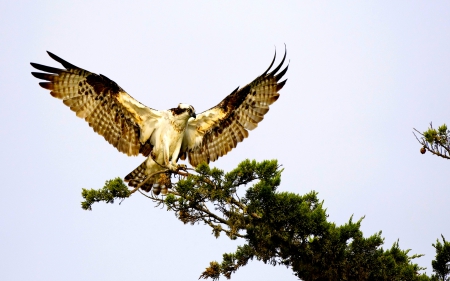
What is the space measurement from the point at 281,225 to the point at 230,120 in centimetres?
345

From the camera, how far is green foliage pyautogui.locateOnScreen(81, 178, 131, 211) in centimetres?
771

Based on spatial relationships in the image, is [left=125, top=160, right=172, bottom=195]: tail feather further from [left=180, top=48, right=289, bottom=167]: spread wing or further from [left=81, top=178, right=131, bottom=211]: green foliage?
[left=81, top=178, right=131, bottom=211]: green foliage

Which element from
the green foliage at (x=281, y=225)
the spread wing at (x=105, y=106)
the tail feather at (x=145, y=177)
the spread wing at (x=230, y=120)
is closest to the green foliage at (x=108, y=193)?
the green foliage at (x=281, y=225)

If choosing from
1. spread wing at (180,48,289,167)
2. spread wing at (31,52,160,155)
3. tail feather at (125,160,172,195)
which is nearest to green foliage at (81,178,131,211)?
tail feather at (125,160,172,195)

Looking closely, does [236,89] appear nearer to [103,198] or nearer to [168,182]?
[168,182]

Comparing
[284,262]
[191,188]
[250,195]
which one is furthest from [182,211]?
[284,262]

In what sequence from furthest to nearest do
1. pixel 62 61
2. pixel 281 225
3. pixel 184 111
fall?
pixel 184 111 < pixel 62 61 < pixel 281 225

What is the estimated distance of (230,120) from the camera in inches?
422

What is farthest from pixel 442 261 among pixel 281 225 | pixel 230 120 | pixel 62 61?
pixel 62 61

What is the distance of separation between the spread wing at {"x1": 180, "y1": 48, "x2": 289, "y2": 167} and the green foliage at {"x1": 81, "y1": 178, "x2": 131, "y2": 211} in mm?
2937

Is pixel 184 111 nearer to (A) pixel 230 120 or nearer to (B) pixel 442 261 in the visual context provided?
(A) pixel 230 120

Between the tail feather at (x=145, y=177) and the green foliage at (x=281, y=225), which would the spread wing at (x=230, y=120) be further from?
the green foliage at (x=281, y=225)

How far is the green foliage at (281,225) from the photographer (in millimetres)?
7504

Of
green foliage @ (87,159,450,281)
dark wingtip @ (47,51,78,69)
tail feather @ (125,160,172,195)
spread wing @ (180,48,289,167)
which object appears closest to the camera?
green foliage @ (87,159,450,281)
